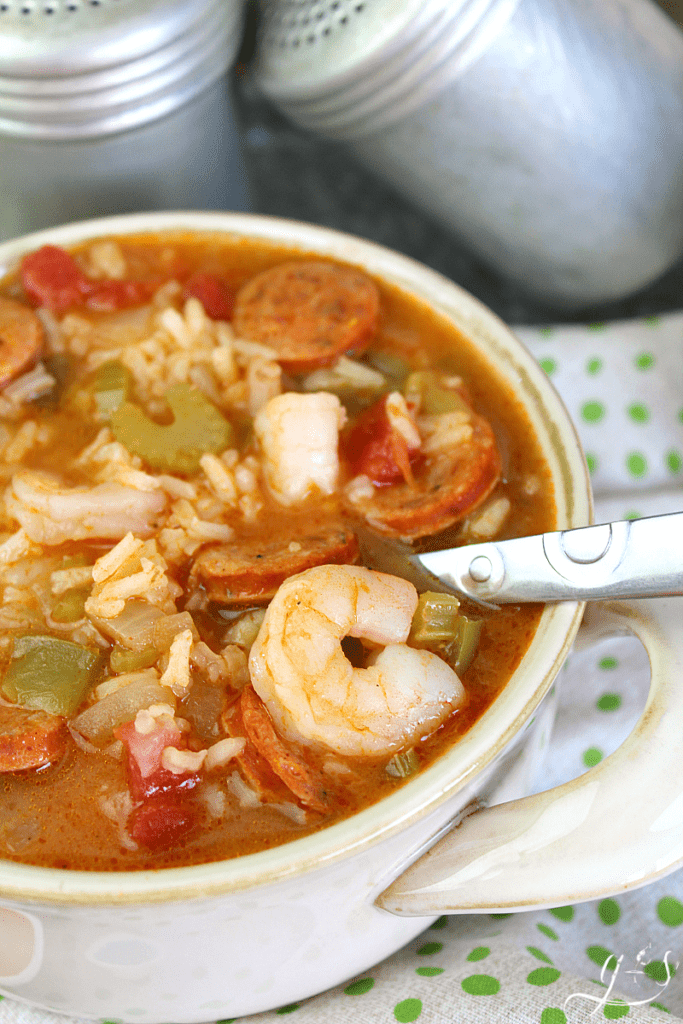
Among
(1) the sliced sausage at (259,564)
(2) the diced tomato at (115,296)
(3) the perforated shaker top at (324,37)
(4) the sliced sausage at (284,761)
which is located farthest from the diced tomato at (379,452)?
(3) the perforated shaker top at (324,37)

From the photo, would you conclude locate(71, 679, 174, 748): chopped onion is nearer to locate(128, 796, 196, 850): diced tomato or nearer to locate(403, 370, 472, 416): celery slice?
locate(128, 796, 196, 850): diced tomato

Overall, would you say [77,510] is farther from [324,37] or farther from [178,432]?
[324,37]

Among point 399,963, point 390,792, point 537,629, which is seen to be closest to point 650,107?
point 537,629

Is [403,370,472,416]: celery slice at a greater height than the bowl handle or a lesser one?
greater

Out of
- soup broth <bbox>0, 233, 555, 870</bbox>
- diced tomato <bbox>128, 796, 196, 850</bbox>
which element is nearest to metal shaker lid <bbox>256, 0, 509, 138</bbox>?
soup broth <bbox>0, 233, 555, 870</bbox>

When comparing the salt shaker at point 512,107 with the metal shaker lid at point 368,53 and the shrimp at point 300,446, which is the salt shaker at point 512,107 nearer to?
the metal shaker lid at point 368,53

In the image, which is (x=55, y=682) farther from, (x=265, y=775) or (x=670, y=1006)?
(x=670, y=1006)

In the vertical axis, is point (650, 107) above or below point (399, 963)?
above
